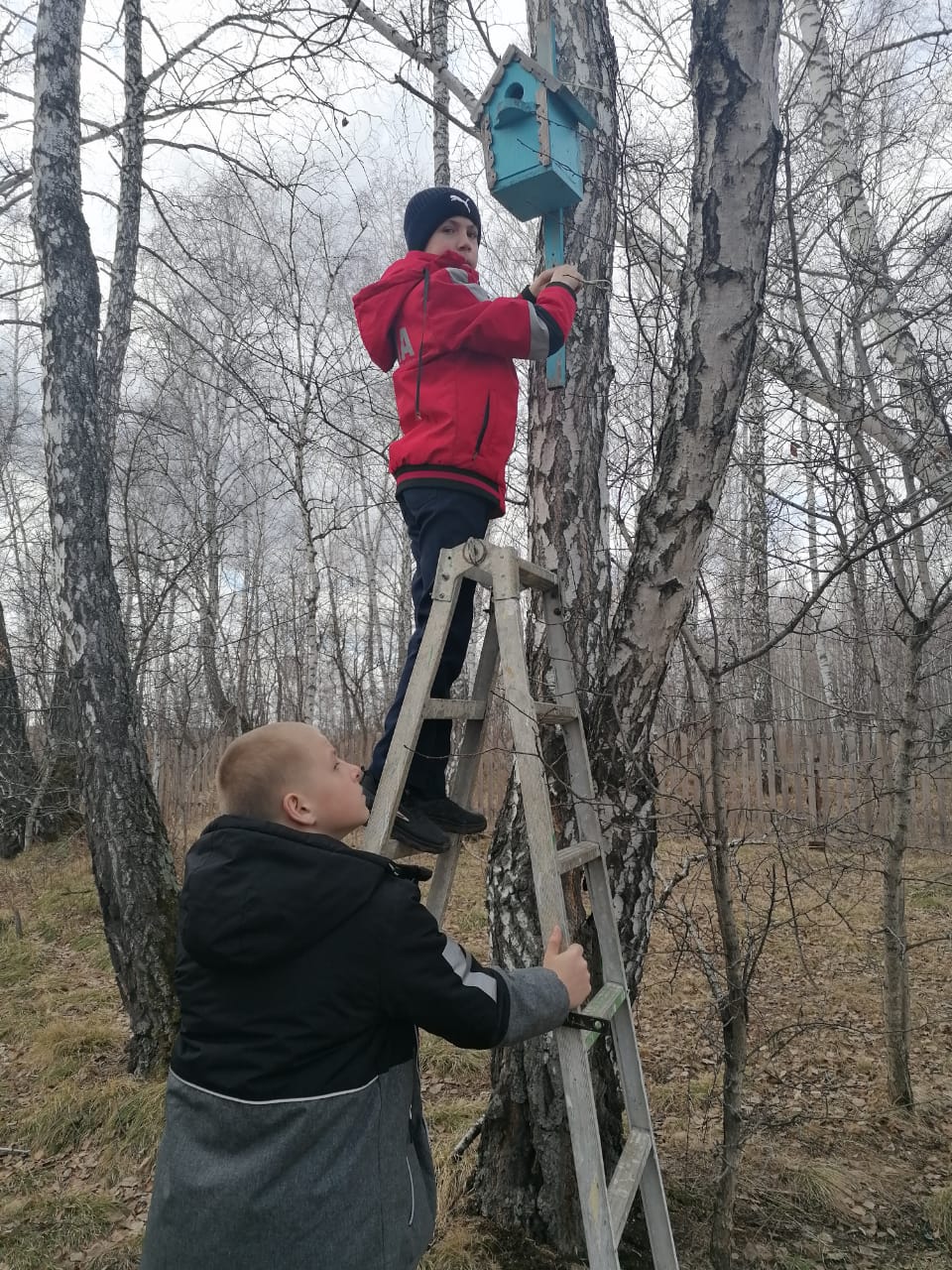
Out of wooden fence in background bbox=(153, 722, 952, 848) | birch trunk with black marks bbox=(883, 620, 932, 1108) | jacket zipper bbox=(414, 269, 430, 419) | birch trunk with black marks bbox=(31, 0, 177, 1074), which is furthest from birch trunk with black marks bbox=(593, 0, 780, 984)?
wooden fence in background bbox=(153, 722, 952, 848)

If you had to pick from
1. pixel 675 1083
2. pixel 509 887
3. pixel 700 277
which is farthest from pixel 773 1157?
pixel 700 277

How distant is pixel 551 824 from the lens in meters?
1.89

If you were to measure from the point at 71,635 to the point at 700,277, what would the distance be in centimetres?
361

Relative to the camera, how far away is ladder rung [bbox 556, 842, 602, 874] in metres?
1.95

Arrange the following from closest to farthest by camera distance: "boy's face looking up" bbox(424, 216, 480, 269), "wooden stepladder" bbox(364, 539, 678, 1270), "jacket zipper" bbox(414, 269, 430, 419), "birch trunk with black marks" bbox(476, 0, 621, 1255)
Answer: "wooden stepladder" bbox(364, 539, 678, 1270)
"jacket zipper" bbox(414, 269, 430, 419)
"birch trunk with black marks" bbox(476, 0, 621, 1255)
"boy's face looking up" bbox(424, 216, 480, 269)

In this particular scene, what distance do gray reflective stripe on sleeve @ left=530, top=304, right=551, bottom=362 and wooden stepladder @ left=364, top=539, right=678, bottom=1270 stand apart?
67cm

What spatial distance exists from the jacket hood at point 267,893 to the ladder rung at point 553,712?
0.72 meters

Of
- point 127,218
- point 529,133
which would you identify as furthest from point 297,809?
point 127,218

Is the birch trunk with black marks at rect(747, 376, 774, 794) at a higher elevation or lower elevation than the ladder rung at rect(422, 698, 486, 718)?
higher

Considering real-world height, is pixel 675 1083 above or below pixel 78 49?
below

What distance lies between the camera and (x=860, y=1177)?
122 inches

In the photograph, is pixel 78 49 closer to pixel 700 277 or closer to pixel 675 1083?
pixel 700 277

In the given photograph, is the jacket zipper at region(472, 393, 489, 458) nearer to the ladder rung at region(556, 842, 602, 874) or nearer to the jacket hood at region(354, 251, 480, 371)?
the jacket hood at region(354, 251, 480, 371)

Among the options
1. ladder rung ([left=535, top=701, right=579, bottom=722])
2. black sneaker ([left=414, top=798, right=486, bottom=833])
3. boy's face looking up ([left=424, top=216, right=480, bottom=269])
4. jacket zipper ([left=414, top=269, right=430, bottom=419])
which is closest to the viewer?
ladder rung ([left=535, top=701, right=579, bottom=722])
